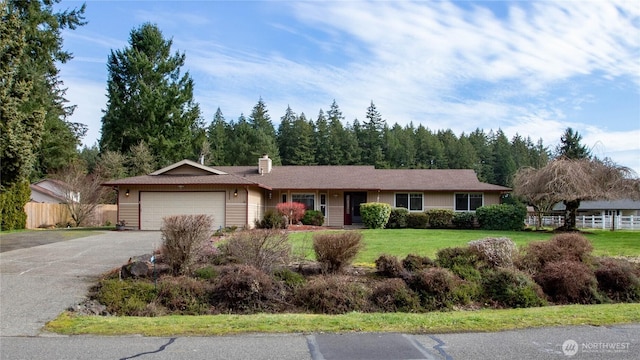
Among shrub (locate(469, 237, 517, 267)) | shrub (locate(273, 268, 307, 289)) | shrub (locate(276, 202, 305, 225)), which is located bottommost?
shrub (locate(273, 268, 307, 289))

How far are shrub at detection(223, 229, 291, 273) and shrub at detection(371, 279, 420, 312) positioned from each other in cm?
225

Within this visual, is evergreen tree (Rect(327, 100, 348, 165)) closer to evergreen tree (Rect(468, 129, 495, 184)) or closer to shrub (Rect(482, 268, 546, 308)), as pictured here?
evergreen tree (Rect(468, 129, 495, 184))

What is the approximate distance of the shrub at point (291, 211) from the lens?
25.4 m

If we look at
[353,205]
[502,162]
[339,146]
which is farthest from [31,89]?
[502,162]

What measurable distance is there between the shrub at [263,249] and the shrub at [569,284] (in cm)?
538

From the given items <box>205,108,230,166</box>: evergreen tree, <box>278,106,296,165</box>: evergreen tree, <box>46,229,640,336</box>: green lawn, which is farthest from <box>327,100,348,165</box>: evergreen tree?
<box>46,229,640,336</box>: green lawn

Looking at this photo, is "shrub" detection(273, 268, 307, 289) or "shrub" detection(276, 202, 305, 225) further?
"shrub" detection(276, 202, 305, 225)

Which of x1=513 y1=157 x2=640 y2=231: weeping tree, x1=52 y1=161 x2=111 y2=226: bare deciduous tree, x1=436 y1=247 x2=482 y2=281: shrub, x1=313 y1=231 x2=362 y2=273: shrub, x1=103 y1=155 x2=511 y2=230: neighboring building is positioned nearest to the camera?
x1=436 y1=247 x2=482 y2=281: shrub

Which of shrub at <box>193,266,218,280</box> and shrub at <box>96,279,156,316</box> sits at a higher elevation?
shrub at <box>193,266,218,280</box>

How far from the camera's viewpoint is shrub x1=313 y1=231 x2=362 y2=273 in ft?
34.8

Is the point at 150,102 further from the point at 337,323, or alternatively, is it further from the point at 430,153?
the point at 337,323

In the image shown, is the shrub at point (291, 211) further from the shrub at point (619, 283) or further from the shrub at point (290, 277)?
the shrub at point (619, 283)

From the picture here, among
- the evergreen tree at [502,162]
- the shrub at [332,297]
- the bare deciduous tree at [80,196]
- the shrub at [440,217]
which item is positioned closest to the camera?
the shrub at [332,297]

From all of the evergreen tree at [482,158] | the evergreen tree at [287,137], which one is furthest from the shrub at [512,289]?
the evergreen tree at [482,158]
